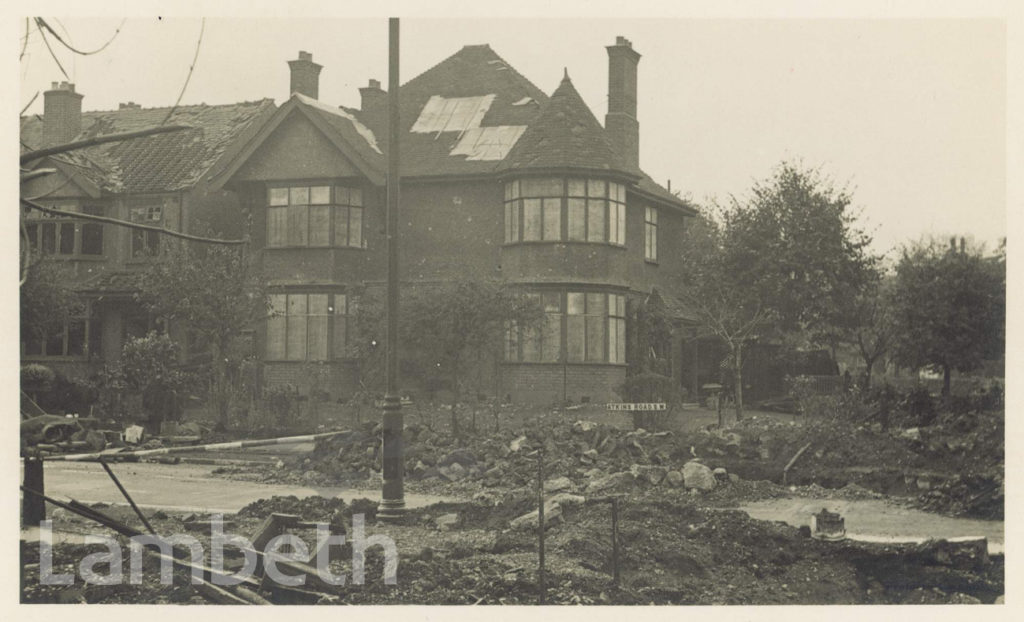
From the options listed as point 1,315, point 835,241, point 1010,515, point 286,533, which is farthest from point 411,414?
point 835,241

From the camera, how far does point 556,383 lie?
73.0 ft

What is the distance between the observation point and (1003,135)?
10039 mm

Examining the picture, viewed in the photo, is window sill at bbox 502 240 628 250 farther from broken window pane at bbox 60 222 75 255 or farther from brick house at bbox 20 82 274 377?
broken window pane at bbox 60 222 75 255

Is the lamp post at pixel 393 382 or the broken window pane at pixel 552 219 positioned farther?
the broken window pane at pixel 552 219

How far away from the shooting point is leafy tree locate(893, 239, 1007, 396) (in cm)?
1156

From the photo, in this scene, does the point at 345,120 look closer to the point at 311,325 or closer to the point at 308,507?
the point at 311,325

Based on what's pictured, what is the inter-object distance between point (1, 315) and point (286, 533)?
11.3 ft

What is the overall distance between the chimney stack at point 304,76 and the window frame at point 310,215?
408 centimetres

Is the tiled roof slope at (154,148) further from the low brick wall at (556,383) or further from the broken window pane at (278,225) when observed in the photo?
the low brick wall at (556,383)

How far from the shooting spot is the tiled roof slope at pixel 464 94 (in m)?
24.0

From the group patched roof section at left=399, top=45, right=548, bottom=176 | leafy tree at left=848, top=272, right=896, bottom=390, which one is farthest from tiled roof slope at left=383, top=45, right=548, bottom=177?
leafy tree at left=848, top=272, right=896, bottom=390

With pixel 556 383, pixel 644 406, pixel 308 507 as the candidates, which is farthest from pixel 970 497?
pixel 556 383

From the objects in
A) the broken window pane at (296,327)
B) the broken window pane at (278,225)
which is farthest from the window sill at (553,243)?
the broken window pane at (278,225)

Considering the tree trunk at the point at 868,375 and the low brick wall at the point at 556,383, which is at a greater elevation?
the tree trunk at the point at 868,375
